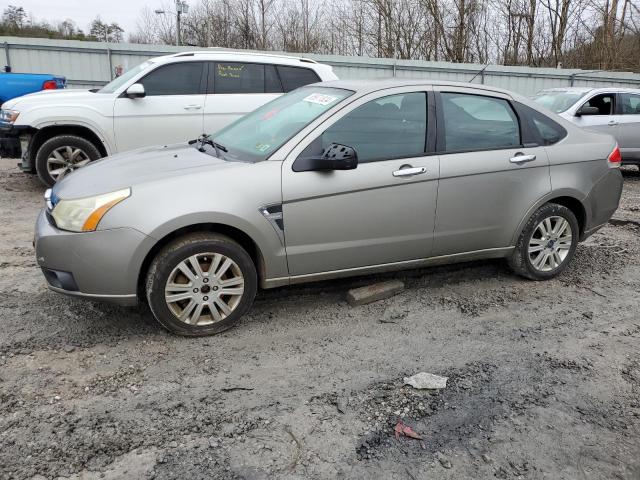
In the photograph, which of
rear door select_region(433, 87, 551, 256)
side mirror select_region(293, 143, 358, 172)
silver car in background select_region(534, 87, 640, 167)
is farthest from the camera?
silver car in background select_region(534, 87, 640, 167)

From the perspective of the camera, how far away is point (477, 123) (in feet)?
14.3

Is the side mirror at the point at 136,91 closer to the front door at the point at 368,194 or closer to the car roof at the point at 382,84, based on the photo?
the car roof at the point at 382,84

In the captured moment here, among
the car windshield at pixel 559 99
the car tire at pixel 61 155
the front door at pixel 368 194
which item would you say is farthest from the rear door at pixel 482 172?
the car windshield at pixel 559 99

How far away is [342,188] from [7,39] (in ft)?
46.9

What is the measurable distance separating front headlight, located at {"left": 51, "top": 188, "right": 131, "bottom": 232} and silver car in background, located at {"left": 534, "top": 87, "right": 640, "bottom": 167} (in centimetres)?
885

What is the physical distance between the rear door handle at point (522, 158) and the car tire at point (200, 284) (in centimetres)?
226

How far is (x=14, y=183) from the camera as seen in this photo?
8.14 metres

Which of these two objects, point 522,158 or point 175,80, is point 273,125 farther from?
point 175,80

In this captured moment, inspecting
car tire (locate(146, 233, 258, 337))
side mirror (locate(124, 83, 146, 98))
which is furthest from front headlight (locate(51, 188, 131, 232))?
side mirror (locate(124, 83, 146, 98))

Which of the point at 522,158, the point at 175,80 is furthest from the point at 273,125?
the point at 175,80

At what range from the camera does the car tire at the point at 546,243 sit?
4.57 meters

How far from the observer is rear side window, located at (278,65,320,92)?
26.8 ft

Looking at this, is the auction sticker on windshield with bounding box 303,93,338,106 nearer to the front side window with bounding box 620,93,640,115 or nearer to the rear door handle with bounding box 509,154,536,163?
the rear door handle with bounding box 509,154,536,163

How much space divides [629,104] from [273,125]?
879 centimetres
